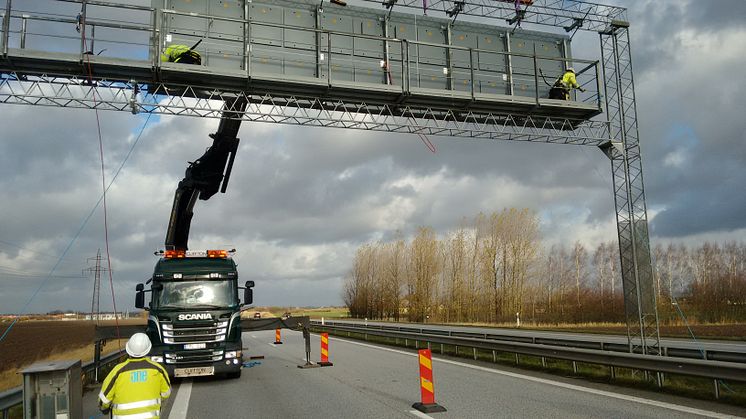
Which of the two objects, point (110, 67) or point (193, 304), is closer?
point (193, 304)

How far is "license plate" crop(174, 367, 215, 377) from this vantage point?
43.5 ft

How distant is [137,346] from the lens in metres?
5.48

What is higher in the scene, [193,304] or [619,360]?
[193,304]

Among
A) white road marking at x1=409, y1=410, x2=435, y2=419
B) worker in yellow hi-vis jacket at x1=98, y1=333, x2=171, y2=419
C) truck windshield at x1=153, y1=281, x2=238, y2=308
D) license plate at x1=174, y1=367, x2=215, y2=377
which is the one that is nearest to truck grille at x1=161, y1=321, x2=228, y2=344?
truck windshield at x1=153, y1=281, x2=238, y2=308

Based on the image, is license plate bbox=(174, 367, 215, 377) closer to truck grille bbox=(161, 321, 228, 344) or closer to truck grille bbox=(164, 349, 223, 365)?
truck grille bbox=(164, 349, 223, 365)

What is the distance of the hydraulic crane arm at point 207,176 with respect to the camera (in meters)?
16.8

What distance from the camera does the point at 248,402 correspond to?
10.8m

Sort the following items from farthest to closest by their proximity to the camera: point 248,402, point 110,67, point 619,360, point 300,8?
point 300,8, point 110,67, point 619,360, point 248,402

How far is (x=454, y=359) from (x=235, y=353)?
765 centimetres

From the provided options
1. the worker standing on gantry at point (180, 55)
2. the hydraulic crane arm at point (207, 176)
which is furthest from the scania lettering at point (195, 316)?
the worker standing on gantry at point (180, 55)

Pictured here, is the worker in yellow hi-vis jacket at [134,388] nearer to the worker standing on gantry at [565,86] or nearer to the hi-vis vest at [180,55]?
the hi-vis vest at [180,55]

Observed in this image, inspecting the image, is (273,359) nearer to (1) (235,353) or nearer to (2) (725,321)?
(1) (235,353)

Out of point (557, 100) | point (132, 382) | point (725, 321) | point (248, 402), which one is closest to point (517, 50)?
point (557, 100)

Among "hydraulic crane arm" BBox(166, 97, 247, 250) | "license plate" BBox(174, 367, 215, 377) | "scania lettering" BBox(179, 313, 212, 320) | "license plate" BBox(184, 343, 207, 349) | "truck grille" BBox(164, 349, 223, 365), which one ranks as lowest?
"license plate" BBox(174, 367, 215, 377)
